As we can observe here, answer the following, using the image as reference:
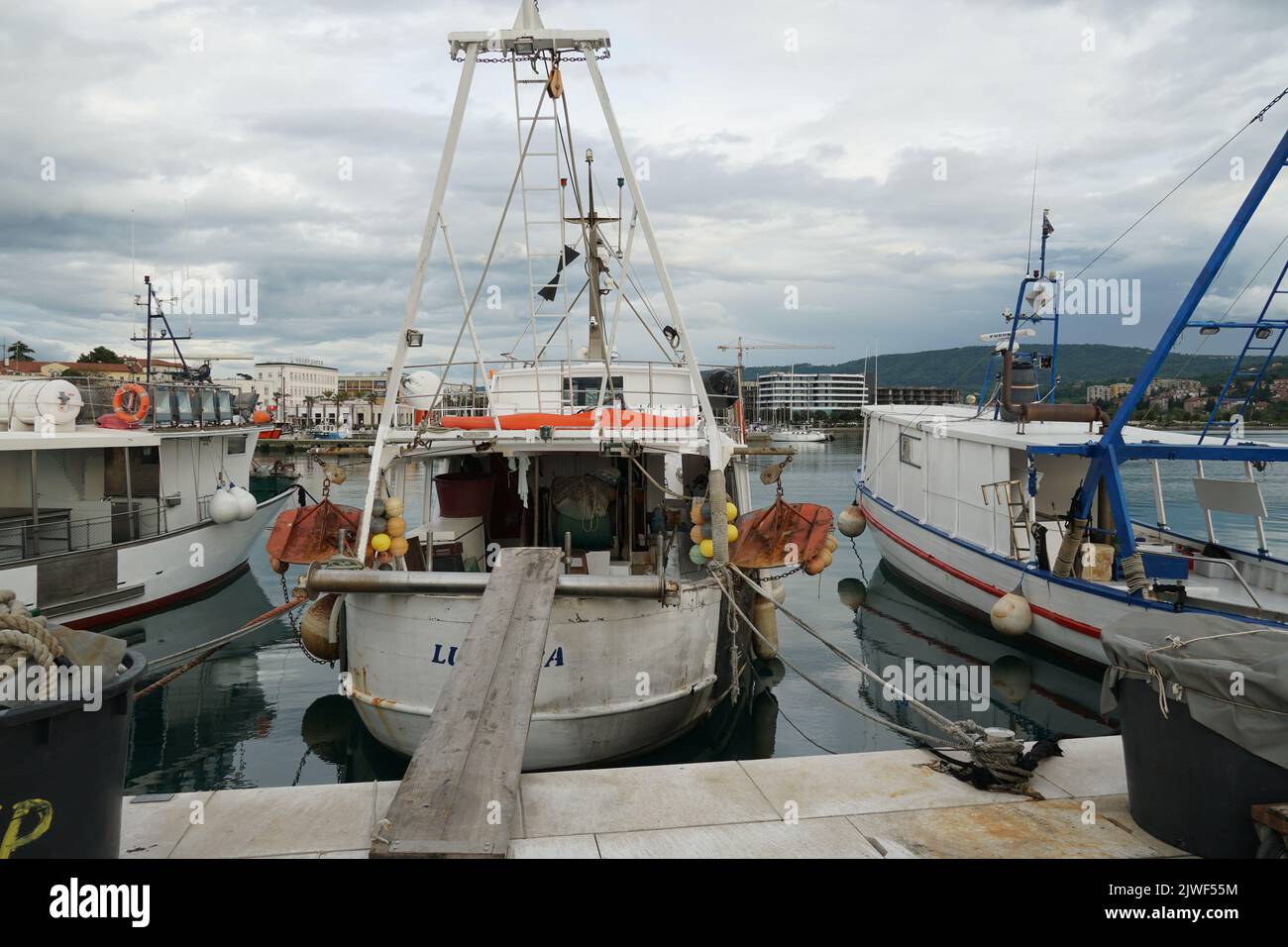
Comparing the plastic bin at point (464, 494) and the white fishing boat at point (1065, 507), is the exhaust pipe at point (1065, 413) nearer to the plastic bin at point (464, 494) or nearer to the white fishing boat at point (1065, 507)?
the white fishing boat at point (1065, 507)

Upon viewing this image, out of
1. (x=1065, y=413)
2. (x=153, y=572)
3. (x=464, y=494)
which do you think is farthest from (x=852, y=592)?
(x=153, y=572)

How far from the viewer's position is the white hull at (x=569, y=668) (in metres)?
7.86

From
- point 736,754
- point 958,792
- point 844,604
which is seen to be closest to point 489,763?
point 958,792

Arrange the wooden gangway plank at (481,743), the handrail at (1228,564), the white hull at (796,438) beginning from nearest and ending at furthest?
1. the wooden gangway plank at (481,743)
2. the handrail at (1228,564)
3. the white hull at (796,438)

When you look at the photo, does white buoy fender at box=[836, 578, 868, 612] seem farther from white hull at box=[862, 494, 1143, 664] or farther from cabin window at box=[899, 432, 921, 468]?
cabin window at box=[899, 432, 921, 468]

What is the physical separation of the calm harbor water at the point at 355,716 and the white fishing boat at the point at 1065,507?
88 cm

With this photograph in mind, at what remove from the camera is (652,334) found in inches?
493

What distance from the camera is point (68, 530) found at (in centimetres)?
1478

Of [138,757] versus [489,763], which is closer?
[489,763]

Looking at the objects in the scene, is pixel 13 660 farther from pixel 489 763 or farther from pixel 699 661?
pixel 699 661

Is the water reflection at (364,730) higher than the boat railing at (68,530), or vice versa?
the boat railing at (68,530)

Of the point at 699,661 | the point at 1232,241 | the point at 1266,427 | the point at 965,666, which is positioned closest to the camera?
the point at 699,661

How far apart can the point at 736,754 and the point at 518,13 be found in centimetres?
885

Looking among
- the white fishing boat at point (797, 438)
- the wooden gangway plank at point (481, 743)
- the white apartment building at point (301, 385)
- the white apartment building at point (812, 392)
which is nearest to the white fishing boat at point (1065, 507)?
the wooden gangway plank at point (481, 743)
